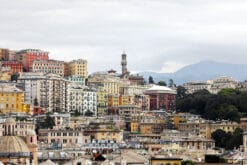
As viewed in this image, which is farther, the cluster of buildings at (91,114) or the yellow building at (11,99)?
the yellow building at (11,99)

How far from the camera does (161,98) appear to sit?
490ft

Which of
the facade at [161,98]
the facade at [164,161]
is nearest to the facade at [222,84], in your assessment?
the facade at [161,98]

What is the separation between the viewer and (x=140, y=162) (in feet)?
222

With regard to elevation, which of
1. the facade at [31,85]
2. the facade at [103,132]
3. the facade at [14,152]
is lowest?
the facade at [14,152]

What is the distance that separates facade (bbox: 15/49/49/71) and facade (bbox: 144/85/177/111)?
1452cm

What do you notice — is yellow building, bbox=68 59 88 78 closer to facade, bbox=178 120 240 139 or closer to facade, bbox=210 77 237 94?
facade, bbox=210 77 237 94

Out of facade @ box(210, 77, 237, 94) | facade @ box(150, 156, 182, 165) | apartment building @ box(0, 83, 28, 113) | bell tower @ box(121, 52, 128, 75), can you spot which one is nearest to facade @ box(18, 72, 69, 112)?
apartment building @ box(0, 83, 28, 113)

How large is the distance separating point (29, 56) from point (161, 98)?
17940 millimetres

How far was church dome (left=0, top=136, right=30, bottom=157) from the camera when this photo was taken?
55969mm

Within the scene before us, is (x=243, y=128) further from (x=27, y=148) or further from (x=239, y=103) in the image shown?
(x=27, y=148)

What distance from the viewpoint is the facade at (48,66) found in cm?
14375

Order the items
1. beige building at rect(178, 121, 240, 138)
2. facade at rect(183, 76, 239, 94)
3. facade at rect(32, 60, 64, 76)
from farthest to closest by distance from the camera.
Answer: facade at rect(183, 76, 239, 94) → facade at rect(32, 60, 64, 76) → beige building at rect(178, 121, 240, 138)

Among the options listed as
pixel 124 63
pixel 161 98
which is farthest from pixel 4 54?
pixel 124 63

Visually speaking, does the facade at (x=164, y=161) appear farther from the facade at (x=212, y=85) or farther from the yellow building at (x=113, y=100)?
the facade at (x=212, y=85)
